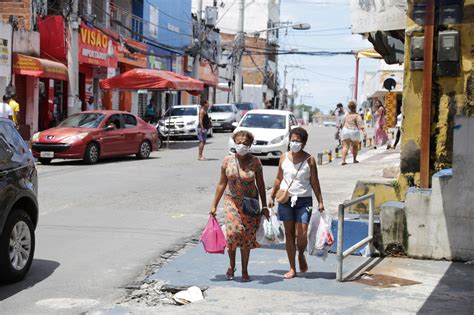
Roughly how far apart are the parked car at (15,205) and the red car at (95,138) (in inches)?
436

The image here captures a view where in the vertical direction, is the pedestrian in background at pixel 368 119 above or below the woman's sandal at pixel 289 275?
above

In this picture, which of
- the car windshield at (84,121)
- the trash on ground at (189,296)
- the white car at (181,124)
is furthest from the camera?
the white car at (181,124)

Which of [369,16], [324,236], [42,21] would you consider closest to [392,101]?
[42,21]

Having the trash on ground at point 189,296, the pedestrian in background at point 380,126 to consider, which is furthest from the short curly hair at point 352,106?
the trash on ground at point 189,296

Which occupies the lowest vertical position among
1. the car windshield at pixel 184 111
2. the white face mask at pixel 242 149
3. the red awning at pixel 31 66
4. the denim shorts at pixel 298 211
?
the denim shorts at pixel 298 211

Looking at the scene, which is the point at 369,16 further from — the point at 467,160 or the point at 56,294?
the point at 56,294

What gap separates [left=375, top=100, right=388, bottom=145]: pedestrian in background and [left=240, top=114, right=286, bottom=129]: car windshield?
561 centimetres

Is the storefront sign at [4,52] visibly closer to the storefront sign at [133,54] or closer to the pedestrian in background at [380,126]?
the storefront sign at [133,54]

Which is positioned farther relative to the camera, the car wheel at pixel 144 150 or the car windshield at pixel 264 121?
the car wheel at pixel 144 150

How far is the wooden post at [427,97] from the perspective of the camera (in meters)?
8.11

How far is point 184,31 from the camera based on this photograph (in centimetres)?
4738

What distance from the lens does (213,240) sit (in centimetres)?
681

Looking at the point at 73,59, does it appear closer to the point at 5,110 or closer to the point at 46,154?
the point at 5,110

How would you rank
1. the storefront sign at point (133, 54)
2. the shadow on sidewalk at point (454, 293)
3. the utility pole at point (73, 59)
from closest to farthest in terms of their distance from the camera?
the shadow on sidewalk at point (454, 293) < the utility pole at point (73, 59) < the storefront sign at point (133, 54)
